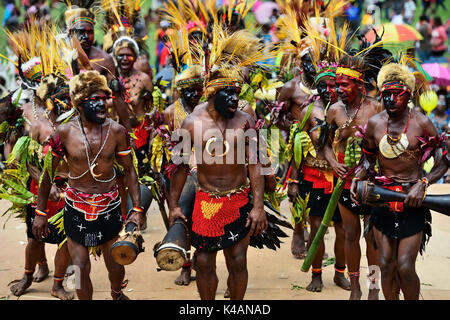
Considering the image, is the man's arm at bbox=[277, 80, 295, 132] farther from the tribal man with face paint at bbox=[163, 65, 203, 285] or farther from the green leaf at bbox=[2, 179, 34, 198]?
the green leaf at bbox=[2, 179, 34, 198]

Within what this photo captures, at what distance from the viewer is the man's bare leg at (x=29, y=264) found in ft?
18.5

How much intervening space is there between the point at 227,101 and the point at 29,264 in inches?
105


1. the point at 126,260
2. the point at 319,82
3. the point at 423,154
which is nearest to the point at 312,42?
the point at 319,82

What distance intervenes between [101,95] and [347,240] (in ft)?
8.45

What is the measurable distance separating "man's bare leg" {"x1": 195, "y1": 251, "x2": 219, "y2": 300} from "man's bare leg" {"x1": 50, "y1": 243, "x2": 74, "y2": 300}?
145cm

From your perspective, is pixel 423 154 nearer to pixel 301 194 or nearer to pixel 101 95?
pixel 301 194

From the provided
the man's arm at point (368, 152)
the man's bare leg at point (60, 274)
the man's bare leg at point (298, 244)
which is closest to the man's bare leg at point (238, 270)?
the man's arm at point (368, 152)

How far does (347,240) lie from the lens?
540 cm

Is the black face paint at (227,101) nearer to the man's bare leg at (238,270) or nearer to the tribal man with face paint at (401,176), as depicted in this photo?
the man's bare leg at (238,270)

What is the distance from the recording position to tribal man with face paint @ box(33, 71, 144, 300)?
466 cm

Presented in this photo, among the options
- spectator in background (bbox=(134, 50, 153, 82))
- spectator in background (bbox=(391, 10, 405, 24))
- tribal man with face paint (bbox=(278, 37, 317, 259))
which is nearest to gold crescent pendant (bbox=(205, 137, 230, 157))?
tribal man with face paint (bbox=(278, 37, 317, 259))

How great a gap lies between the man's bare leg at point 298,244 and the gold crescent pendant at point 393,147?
2327 mm

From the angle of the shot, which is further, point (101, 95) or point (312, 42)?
point (312, 42)

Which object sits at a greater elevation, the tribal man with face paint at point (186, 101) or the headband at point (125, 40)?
the headband at point (125, 40)
